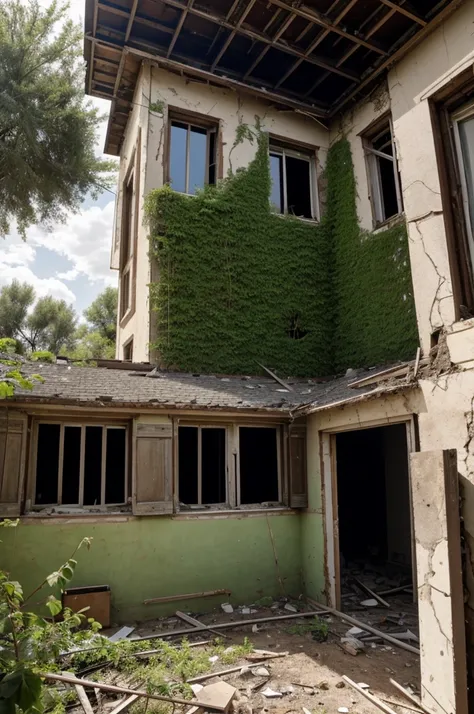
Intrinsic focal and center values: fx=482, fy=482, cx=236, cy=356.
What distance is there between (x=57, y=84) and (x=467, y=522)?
Answer: 15293mm

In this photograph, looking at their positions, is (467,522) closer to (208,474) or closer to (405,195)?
(405,195)

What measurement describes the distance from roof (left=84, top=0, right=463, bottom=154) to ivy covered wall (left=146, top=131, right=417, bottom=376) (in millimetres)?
1400

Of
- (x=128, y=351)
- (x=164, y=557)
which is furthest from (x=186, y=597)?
(x=128, y=351)

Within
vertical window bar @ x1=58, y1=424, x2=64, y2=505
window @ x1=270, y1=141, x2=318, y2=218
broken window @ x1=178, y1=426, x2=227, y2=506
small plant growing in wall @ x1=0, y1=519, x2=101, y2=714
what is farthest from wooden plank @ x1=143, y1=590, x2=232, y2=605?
window @ x1=270, y1=141, x2=318, y2=218

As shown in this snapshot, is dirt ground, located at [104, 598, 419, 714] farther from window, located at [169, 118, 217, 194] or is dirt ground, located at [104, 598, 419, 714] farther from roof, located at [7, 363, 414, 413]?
window, located at [169, 118, 217, 194]

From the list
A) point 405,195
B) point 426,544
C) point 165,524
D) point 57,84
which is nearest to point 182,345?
point 165,524

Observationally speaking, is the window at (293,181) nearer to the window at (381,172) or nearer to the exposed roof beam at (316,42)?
the exposed roof beam at (316,42)

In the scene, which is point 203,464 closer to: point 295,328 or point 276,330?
A: point 276,330

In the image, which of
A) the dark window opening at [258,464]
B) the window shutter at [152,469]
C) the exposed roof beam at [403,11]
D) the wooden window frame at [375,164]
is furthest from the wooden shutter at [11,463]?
the exposed roof beam at [403,11]

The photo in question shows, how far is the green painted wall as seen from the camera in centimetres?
723

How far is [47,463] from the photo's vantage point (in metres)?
8.14

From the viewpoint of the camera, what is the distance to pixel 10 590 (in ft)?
10.9

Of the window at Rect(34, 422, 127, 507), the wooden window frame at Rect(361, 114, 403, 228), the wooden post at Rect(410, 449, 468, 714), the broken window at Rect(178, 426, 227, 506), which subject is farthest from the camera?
the wooden window frame at Rect(361, 114, 403, 228)

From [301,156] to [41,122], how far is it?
24.9 feet
